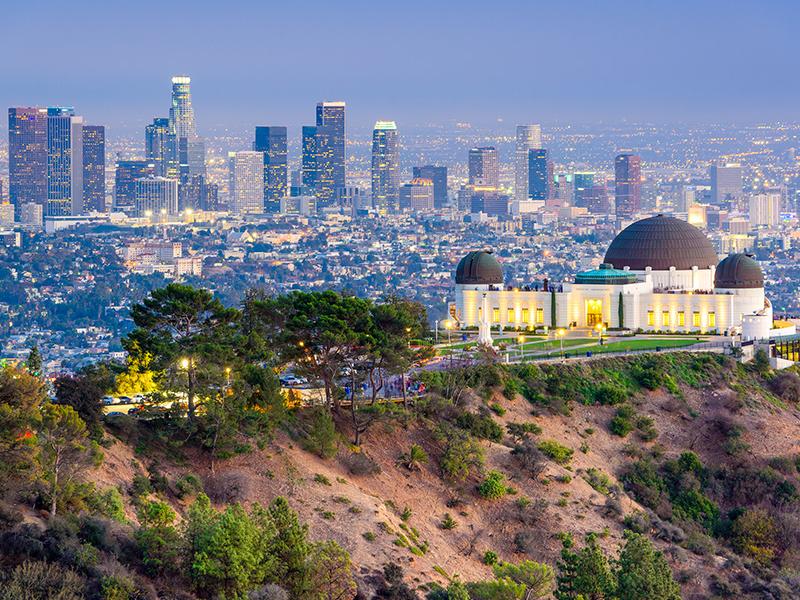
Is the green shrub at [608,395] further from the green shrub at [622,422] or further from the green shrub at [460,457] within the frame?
the green shrub at [460,457]

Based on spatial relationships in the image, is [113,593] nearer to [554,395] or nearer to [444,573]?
[444,573]

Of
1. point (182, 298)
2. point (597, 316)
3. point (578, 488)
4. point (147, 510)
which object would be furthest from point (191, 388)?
point (597, 316)

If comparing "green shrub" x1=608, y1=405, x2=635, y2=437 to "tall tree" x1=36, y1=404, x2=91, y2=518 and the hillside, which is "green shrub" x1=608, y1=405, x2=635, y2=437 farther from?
"tall tree" x1=36, y1=404, x2=91, y2=518

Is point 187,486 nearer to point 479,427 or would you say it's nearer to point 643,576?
point 643,576

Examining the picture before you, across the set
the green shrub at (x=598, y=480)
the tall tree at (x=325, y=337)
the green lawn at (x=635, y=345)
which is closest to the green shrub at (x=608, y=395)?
the green lawn at (x=635, y=345)

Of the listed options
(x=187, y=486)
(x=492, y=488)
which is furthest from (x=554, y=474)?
(x=187, y=486)

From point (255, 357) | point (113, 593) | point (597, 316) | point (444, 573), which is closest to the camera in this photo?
point (113, 593)
